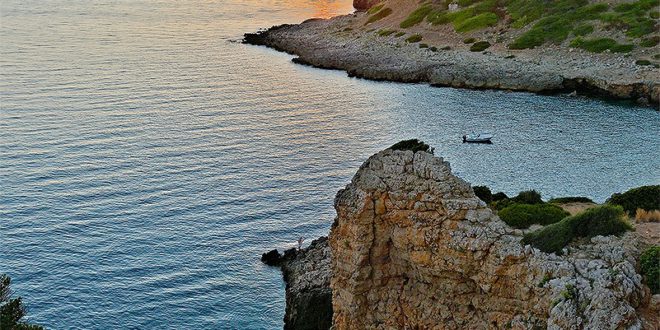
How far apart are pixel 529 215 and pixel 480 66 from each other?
264 ft

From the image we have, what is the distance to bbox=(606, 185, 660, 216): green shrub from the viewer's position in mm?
27531

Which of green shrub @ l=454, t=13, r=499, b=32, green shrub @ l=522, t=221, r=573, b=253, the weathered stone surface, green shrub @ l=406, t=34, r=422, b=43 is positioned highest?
green shrub @ l=454, t=13, r=499, b=32

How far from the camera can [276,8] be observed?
19300 centimetres

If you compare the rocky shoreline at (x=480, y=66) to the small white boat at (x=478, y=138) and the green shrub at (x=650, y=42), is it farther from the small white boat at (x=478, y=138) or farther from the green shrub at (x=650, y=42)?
the small white boat at (x=478, y=138)

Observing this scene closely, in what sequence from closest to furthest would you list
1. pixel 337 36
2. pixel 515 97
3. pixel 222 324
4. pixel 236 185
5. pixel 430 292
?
pixel 430 292 < pixel 222 324 < pixel 236 185 < pixel 515 97 < pixel 337 36

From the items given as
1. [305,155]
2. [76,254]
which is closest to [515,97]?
[305,155]

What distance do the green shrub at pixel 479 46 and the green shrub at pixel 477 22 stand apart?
7.26 m

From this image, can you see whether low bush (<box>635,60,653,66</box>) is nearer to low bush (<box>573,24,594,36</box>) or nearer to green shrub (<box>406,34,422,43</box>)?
low bush (<box>573,24,594,36</box>)

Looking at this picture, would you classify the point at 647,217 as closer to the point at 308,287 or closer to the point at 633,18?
the point at 308,287

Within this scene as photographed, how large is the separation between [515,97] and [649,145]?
23.7m

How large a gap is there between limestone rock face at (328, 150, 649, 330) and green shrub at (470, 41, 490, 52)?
92348mm

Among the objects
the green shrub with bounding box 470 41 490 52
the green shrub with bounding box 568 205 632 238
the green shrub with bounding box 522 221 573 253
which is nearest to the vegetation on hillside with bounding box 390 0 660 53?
the green shrub with bounding box 470 41 490 52

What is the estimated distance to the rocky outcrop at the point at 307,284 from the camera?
1616 inches

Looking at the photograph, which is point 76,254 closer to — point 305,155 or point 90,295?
point 90,295
